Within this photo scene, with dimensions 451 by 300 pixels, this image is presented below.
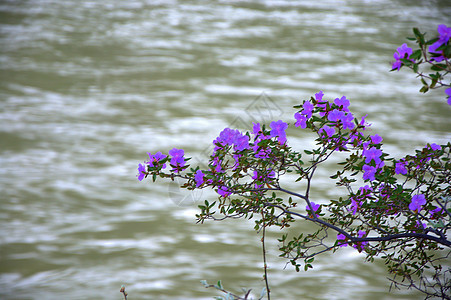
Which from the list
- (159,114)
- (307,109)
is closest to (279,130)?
(307,109)

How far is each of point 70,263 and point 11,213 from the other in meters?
0.54

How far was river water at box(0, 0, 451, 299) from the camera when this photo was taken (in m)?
1.87

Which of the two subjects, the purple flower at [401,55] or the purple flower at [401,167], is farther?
the purple flower at [401,167]

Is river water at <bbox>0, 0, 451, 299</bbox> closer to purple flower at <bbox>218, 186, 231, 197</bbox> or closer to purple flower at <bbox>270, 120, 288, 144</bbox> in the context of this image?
purple flower at <bbox>218, 186, 231, 197</bbox>

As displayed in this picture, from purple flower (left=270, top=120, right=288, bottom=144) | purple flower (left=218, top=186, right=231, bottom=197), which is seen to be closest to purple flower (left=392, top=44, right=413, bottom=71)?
purple flower (left=270, top=120, right=288, bottom=144)

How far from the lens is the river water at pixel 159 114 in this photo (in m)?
1.87

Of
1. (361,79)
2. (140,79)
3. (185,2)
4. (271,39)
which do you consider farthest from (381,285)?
(185,2)

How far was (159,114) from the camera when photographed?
118 inches

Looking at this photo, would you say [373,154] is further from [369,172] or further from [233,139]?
[233,139]

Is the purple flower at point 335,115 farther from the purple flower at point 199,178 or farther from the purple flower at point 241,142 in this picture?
the purple flower at point 199,178

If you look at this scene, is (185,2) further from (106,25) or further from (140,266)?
(140,266)

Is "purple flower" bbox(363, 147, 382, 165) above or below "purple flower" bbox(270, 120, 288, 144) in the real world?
below

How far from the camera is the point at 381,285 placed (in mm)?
1798

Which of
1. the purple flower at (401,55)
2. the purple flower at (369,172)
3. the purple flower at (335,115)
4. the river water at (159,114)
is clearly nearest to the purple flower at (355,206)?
the purple flower at (369,172)
